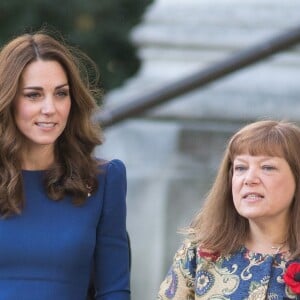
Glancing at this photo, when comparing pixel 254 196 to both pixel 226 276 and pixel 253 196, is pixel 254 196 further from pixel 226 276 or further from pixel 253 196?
pixel 226 276

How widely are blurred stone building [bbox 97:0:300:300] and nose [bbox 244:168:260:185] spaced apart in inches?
160

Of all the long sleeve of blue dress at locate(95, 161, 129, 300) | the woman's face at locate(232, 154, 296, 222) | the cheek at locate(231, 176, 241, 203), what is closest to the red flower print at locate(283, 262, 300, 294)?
the woman's face at locate(232, 154, 296, 222)

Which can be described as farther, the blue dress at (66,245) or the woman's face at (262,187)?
the blue dress at (66,245)

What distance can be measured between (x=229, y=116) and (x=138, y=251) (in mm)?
981

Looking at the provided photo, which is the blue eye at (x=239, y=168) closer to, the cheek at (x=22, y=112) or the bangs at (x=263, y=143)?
the bangs at (x=263, y=143)

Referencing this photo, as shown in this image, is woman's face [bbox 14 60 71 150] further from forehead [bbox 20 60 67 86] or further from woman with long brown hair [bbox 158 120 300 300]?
woman with long brown hair [bbox 158 120 300 300]

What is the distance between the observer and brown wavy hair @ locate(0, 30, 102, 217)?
490 cm

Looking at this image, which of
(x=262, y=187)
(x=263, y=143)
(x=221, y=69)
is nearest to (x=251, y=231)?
(x=262, y=187)

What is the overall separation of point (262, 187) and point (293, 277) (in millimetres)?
296

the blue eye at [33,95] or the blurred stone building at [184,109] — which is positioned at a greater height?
the blurred stone building at [184,109]

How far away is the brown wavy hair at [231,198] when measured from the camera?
4785mm

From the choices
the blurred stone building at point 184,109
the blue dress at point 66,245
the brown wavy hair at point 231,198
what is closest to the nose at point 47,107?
the blue dress at point 66,245

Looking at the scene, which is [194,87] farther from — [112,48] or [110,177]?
[112,48]

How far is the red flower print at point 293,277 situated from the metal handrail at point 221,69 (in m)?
3.94
